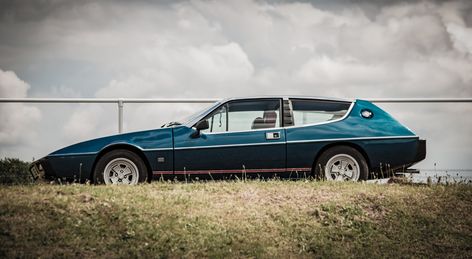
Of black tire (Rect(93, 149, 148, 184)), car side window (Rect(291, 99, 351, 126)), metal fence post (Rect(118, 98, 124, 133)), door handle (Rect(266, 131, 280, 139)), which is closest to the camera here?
black tire (Rect(93, 149, 148, 184))

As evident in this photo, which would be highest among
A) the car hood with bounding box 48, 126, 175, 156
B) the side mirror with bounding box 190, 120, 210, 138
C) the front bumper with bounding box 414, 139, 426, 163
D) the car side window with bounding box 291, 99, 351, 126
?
the car side window with bounding box 291, 99, 351, 126

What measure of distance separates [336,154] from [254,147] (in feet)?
4.64

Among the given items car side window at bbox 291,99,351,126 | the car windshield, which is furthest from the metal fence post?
car side window at bbox 291,99,351,126

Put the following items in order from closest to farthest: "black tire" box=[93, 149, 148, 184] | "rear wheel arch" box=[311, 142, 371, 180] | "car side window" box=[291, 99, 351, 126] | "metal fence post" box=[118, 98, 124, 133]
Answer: "black tire" box=[93, 149, 148, 184] → "rear wheel arch" box=[311, 142, 371, 180] → "car side window" box=[291, 99, 351, 126] → "metal fence post" box=[118, 98, 124, 133]

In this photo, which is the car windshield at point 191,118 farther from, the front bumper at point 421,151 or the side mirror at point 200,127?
the front bumper at point 421,151

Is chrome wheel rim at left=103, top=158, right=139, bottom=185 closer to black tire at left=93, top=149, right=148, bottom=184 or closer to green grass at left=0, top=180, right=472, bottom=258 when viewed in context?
black tire at left=93, top=149, right=148, bottom=184

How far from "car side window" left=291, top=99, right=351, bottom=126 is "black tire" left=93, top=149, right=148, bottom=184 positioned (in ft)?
8.81

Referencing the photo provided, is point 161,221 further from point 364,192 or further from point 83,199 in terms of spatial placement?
point 364,192

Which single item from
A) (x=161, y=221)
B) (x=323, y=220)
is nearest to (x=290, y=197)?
(x=323, y=220)

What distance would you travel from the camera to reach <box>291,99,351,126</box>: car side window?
1112 centimetres

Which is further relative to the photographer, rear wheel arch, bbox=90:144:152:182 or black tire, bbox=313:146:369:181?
black tire, bbox=313:146:369:181

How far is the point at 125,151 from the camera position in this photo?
1080 cm

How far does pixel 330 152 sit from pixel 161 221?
3483mm

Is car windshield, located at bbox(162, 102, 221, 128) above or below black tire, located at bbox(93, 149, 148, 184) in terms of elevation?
above
